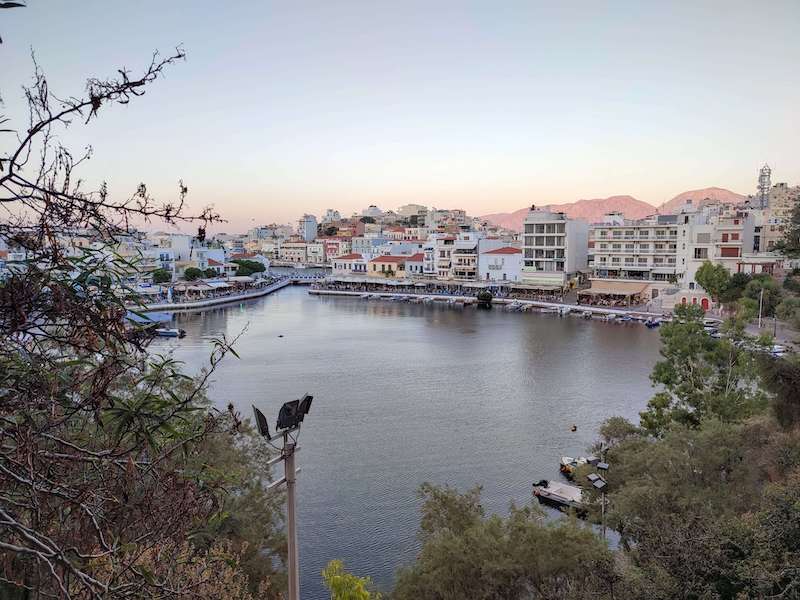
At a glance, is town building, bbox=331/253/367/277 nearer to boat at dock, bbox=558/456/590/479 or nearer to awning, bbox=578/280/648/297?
awning, bbox=578/280/648/297

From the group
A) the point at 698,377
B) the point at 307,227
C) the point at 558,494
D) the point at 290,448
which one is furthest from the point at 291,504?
the point at 307,227

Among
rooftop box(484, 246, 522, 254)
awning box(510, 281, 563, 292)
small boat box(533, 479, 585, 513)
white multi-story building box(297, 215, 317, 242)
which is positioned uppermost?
white multi-story building box(297, 215, 317, 242)

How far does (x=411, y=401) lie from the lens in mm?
13250

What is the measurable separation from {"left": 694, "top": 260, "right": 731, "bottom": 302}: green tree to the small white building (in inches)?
429

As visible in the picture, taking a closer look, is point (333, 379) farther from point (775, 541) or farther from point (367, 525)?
point (775, 541)

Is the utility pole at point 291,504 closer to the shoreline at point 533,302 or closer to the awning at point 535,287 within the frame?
the shoreline at point 533,302

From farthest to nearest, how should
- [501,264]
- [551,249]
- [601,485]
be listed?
[501,264] < [551,249] < [601,485]

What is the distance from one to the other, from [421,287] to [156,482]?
34788 mm

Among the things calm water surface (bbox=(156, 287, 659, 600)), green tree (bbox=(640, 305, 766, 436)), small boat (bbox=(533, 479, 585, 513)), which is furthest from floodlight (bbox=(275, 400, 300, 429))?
green tree (bbox=(640, 305, 766, 436))

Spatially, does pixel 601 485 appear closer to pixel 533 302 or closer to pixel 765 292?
pixel 765 292

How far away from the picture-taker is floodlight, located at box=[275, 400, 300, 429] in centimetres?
222

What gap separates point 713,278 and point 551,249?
9952mm

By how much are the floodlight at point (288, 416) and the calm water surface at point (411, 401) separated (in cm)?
43

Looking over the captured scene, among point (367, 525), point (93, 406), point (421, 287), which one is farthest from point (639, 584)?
point (421, 287)
